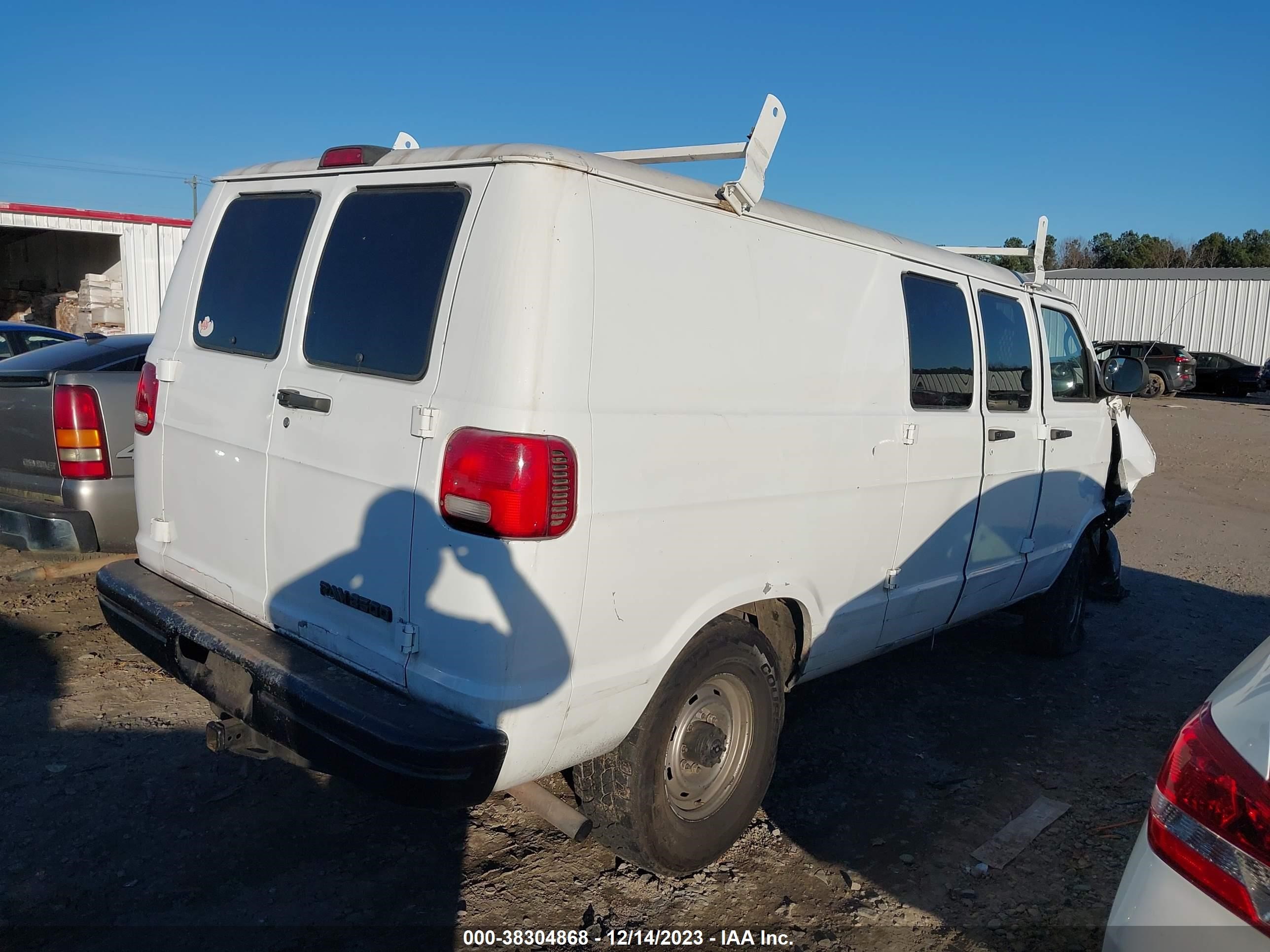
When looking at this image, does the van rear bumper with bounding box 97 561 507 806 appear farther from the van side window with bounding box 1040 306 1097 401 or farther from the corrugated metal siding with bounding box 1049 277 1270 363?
the corrugated metal siding with bounding box 1049 277 1270 363

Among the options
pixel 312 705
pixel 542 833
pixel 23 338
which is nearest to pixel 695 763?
pixel 542 833

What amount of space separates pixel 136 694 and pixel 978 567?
419cm

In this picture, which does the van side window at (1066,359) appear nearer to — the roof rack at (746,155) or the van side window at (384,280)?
the roof rack at (746,155)

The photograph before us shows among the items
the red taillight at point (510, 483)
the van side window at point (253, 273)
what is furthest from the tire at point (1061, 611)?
the van side window at point (253, 273)

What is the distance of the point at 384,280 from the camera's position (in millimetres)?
2982

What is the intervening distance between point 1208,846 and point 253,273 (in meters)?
3.36

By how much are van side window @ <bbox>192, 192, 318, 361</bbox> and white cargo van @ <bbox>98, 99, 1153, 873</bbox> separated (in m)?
0.02

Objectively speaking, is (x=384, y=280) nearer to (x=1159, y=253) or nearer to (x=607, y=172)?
(x=607, y=172)

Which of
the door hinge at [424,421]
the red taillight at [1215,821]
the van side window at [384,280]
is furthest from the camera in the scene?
the van side window at [384,280]

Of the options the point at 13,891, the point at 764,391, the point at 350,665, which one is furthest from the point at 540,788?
the point at 13,891

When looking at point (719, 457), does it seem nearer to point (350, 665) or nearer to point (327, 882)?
point (350, 665)

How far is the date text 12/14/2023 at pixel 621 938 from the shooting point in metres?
3.03

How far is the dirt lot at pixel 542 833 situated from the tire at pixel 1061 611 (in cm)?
34

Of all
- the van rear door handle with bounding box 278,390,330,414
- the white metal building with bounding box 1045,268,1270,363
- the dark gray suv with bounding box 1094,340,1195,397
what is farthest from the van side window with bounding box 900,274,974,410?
the white metal building with bounding box 1045,268,1270,363
